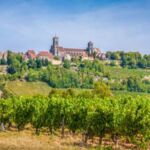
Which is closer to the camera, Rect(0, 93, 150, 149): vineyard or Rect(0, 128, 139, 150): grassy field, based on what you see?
Rect(0, 128, 139, 150): grassy field

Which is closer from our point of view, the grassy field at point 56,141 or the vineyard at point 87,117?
the grassy field at point 56,141

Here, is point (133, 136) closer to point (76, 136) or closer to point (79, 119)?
point (79, 119)

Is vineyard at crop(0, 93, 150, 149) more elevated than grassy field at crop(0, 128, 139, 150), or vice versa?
vineyard at crop(0, 93, 150, 149)

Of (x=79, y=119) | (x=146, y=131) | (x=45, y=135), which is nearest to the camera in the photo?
(x=146, y=131)

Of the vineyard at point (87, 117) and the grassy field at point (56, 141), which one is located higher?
the vineyard at point (87, 117)

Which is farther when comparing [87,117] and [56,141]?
[87,117]

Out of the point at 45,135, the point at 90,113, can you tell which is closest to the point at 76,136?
the point at 45,135

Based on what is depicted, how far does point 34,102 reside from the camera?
8506 cm

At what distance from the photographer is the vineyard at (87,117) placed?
64.9 metres

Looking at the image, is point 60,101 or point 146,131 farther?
point 60,101

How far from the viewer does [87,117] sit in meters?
71.5

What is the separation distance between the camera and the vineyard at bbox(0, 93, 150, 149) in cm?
6488

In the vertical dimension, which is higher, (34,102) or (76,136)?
(34,102)

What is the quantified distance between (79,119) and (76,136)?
772 cm
